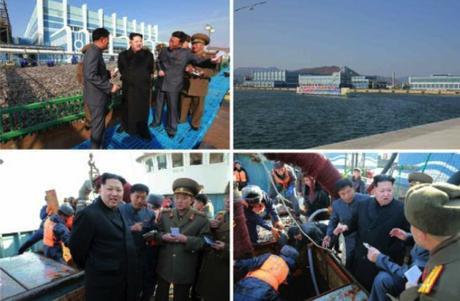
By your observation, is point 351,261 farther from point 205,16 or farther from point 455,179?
point 205,16

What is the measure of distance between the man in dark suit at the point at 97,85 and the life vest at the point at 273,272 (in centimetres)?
113

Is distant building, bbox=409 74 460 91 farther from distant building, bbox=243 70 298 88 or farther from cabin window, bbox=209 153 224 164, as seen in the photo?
cabin window, bbox=209 153 224 164

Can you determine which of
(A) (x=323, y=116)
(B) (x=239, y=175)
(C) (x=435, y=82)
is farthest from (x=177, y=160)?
(A) (x=323, y=116)

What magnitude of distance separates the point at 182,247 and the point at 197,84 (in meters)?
0.91

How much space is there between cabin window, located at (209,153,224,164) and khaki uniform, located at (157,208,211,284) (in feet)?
0.98

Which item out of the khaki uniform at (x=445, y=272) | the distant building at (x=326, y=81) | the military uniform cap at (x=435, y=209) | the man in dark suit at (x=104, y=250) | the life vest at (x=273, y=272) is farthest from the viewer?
the distant building at (x=326, y=81)

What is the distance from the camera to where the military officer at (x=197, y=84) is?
8.59 ft

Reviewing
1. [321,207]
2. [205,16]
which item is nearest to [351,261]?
[321,207]

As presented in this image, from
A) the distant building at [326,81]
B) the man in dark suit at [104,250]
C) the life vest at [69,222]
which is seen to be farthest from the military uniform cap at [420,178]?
the life vest at [69,222]

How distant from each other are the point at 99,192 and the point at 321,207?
1.24 meters

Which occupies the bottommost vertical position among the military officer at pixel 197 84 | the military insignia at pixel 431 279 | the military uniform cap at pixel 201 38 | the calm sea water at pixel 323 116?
the military insignia at pixel 431 279

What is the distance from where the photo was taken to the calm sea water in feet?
9.52

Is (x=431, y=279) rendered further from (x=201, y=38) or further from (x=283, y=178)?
(x=201, y=38)

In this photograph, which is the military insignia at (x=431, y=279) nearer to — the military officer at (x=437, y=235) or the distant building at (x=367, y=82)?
the military officer at (x=437, y=235)
